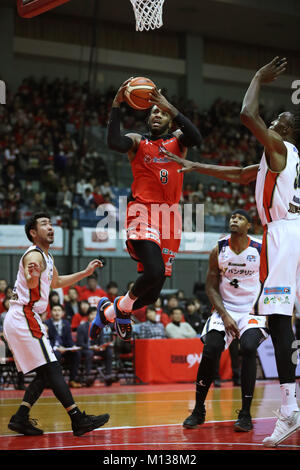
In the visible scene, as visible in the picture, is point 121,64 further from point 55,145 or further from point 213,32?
point 55,145

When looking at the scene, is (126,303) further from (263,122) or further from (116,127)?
(263,122)

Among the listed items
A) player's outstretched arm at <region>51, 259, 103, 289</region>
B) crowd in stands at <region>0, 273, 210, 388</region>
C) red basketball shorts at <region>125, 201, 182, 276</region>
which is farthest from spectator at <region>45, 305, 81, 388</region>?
red basketball shorts at <region>125, 201, 182, 276</region>

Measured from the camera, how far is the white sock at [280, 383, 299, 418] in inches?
191

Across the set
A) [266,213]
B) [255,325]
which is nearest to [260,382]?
[255,325]

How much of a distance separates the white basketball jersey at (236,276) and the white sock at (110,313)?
120 centimetres

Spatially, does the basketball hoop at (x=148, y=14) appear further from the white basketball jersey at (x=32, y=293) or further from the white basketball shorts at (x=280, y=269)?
the white basketball shorts at (x=280, y=269)

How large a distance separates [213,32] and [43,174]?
1101cm

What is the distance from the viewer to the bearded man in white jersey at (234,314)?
648 centimetres

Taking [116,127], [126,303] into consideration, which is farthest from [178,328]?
[116,127]

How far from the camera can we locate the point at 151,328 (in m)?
13.4

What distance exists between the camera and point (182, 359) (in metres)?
13.1

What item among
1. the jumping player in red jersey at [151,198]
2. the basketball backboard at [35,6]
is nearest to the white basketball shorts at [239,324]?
the jumping player in red jersey at [151,198]

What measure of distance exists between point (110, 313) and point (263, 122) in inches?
106

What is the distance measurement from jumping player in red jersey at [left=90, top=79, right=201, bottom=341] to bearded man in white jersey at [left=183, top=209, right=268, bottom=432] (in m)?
0.80
